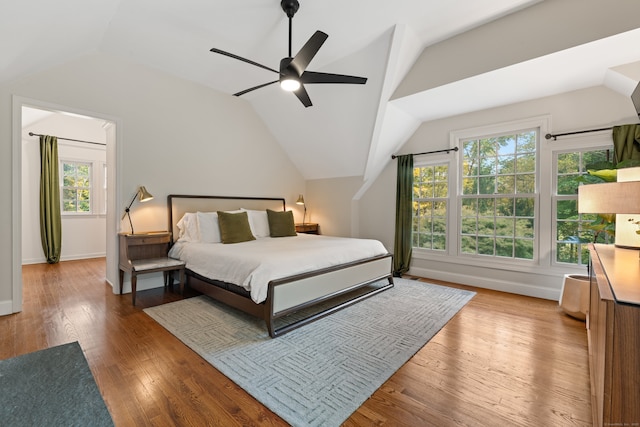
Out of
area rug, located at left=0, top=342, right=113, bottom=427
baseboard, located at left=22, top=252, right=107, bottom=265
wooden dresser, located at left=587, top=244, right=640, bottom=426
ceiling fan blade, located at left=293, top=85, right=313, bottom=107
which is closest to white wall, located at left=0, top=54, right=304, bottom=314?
area rug, located at left=0, top=342, right=113, bottom=427

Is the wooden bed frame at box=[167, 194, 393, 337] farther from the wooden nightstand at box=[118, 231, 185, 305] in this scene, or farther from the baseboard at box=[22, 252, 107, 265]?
the baseboard at box=[22, 252, 107, 265]

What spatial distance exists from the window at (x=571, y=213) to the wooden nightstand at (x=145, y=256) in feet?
15.6

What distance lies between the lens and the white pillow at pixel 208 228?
3.81 meters

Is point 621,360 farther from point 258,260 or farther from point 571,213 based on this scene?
point 571,213

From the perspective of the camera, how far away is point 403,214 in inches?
182

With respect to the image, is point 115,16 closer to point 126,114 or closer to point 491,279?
point 126,114

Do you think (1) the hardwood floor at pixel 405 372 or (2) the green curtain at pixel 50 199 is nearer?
(1) the hardwood floor at pixel 405 372

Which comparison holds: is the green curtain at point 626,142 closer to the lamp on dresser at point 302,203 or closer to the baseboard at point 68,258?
the lamp on dresser at point 302,203

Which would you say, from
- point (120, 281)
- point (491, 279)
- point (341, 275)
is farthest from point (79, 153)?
point (491, 279)

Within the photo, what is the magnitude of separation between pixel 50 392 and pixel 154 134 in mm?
3160

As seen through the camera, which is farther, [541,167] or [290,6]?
[541,167]

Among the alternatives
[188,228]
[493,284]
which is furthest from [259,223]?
[493,284]

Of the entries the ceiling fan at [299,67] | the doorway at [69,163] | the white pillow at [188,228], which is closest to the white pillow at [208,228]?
the white pillow at [188,228]

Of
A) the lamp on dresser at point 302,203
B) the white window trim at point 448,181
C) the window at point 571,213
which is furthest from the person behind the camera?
the lamp on dresser at point 302,203
